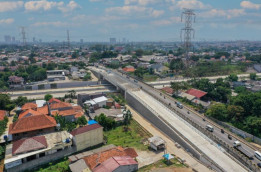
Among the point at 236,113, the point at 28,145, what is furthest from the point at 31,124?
the point at 236,113

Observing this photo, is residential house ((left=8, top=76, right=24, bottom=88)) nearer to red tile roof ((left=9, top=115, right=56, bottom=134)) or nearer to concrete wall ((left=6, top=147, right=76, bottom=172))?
red tile roof ((left=9, top=115, right=56, bottom=134))

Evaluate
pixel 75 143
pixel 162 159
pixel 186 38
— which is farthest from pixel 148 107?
pixel 186 38

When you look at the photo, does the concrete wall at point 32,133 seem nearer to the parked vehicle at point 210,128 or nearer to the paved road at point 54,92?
the paved road at point 54,92

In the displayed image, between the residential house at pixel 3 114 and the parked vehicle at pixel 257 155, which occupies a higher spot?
the residential house at pixel 3 114

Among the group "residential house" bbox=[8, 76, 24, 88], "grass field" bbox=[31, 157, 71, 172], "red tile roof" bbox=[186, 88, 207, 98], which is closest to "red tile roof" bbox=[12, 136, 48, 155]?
"grass field" bbox=[31, 157, 71, 172]

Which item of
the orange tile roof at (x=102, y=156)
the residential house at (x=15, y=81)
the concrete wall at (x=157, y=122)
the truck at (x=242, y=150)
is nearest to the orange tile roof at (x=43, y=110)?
the orange tile roof at (x=102, y=156)

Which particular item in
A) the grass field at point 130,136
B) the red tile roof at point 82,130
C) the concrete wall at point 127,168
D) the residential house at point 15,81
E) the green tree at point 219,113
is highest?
the residential house at point 15,81
